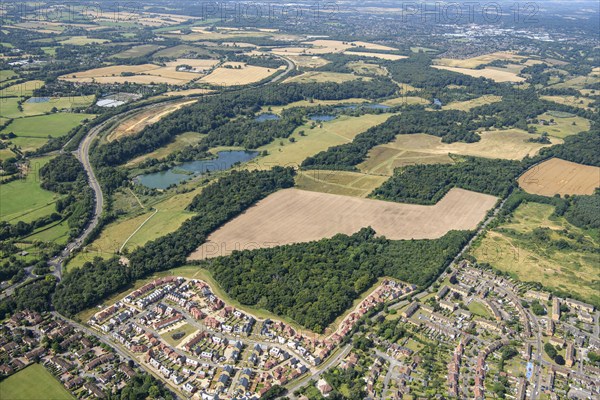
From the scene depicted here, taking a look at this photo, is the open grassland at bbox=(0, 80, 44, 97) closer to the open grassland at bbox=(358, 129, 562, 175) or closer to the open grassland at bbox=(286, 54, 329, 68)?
the open grassland at bbox=(286, 54, 329, 68)

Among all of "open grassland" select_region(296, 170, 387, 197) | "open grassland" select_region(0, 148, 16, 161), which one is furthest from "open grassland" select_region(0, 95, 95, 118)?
"open grassland" select_region(296, 170, 387, 197)

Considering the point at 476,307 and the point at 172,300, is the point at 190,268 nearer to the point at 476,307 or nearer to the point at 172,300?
the point at 172,300

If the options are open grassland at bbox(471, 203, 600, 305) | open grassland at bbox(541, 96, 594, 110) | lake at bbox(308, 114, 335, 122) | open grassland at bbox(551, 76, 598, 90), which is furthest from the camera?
open grassland at bbox(551, 76, 598, 90)

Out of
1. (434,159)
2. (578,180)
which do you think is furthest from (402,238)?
(578,180)

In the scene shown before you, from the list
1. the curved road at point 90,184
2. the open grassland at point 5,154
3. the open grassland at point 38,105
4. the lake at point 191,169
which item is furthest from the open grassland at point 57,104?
the lake at point 191,169

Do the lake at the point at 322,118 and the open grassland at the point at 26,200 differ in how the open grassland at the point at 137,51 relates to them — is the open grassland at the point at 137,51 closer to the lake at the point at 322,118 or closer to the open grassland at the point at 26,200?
the lake at the point at 322,118

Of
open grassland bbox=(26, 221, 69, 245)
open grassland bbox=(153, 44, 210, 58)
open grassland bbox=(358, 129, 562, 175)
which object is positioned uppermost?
open grassland bbox=(153, 44, 210, 58)
